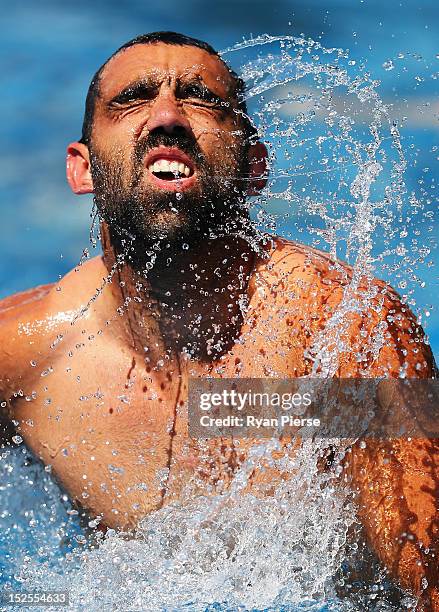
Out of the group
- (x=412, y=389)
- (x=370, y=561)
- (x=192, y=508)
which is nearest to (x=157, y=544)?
(x=192, y=508)

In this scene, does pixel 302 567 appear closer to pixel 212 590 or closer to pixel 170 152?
pixel 212 590

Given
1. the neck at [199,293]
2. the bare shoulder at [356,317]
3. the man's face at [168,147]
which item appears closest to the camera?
the bare shoulder at [356,317]

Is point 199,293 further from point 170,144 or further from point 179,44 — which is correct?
point 179,44

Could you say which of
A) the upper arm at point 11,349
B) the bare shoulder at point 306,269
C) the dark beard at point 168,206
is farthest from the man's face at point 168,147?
the upper arm at point 11,349

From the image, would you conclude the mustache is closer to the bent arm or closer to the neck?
the neck

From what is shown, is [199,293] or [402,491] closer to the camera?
[402,491]

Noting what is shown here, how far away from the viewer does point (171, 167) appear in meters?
2.03

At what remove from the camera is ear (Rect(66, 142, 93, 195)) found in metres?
2.34

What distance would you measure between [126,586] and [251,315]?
0.67 meters

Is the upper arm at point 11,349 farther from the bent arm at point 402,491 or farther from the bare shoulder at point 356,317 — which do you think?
the bent arm at point 402,491

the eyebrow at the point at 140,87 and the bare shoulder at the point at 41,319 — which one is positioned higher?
the eyebrow at the point at 140,87

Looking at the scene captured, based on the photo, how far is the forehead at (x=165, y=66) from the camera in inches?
84.6

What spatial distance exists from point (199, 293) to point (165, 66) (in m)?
0.54

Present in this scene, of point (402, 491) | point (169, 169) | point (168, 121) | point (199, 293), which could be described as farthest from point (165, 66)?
point (402, 491)
